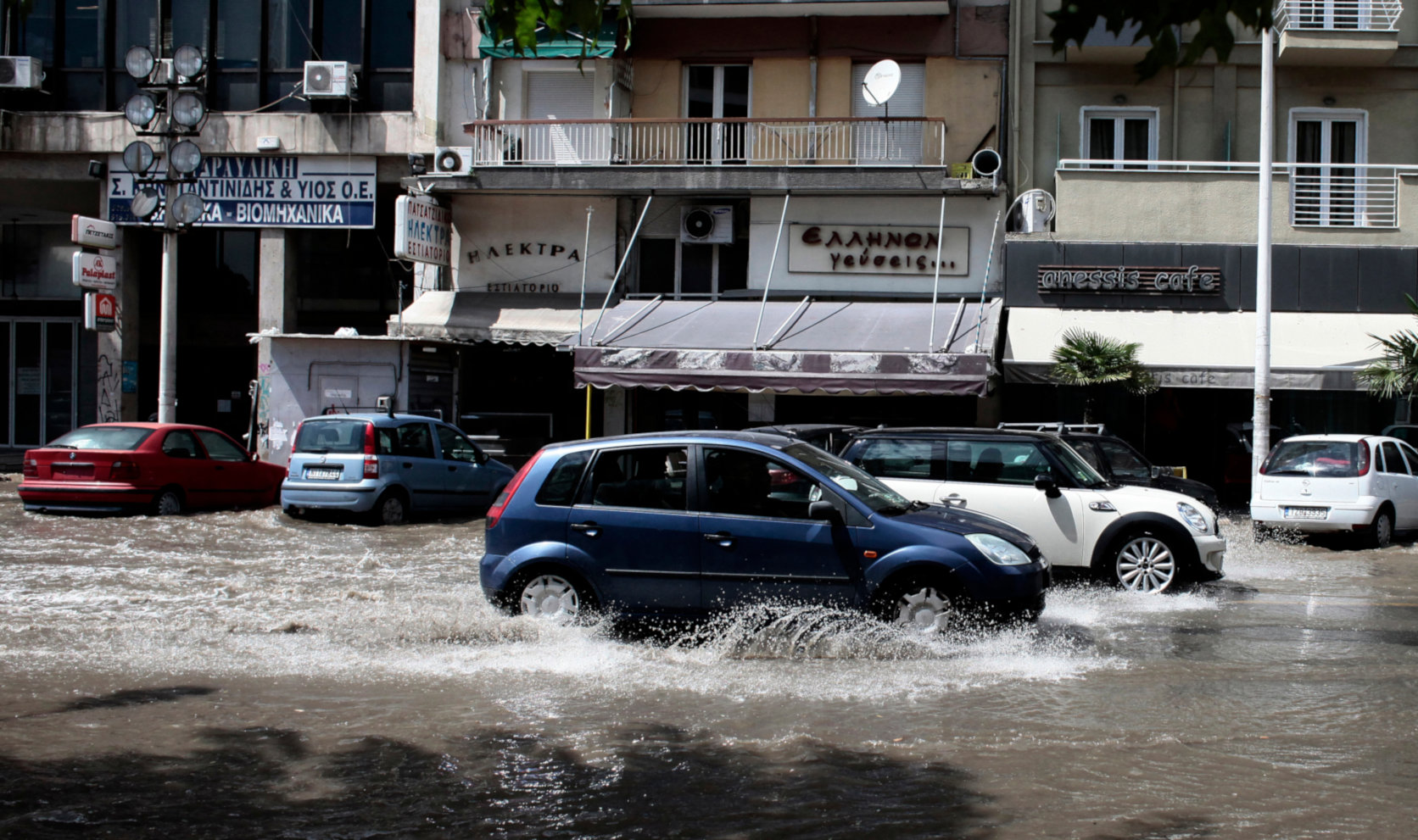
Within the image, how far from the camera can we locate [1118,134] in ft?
71.9

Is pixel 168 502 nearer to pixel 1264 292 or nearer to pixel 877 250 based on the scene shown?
pixel 877 250

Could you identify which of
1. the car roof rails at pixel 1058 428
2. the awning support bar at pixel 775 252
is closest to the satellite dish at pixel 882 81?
the awning support bar at pixel 775 252

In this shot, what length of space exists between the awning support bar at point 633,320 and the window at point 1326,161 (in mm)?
10631

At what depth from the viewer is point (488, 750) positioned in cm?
602

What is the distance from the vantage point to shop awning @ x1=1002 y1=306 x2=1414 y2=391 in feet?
59.8

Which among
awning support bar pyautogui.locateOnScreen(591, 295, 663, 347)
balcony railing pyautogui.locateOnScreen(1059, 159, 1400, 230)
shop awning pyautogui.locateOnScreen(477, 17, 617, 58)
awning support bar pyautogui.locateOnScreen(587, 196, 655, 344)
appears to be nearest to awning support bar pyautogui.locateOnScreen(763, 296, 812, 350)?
awning support bar pyautogui.locateOnScreen(591, 295, 663, 347)

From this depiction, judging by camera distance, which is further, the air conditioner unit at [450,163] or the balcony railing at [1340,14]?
the air conditioner unit at [450,163]

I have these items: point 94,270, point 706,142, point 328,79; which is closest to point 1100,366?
point 706,142

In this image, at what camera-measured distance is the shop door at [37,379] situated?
1051 inches

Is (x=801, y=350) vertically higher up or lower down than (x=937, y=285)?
lower down

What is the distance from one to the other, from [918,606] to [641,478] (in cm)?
201

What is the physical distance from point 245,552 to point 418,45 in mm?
12653

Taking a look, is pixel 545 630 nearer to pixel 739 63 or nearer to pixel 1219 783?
pixel 1219 783

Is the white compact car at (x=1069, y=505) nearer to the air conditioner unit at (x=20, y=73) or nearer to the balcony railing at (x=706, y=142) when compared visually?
the balcony railing at (x=706, y=142)
